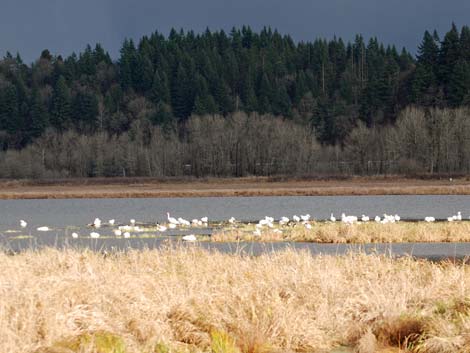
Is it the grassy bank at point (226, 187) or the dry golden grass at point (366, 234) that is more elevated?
the dry golden grass at point (366, 234)

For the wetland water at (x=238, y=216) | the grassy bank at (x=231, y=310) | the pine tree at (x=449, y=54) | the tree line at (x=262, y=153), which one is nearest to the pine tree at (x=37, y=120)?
the tree line at (x=262, y=153)

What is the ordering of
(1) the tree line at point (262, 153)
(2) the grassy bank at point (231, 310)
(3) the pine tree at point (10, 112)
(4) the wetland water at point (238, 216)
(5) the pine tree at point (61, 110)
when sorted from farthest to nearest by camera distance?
(3) the pine tree at point (10, 112) → (5) the pine tree at point (61, 110) → (1) the tree line at point (262, 153) → (4) the wetland water at point (238, 216) → (2) the grassy bank at point (231, 310)

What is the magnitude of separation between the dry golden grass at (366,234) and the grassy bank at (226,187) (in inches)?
1473

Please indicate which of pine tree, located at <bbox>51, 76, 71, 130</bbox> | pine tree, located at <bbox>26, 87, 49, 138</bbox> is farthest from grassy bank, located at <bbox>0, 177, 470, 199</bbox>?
pine tree, located at <bbox>51, 76, 71, 130</bbox>

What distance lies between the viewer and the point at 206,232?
30297 mm

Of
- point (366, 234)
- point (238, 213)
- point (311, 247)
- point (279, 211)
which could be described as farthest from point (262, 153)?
point (311, 247)

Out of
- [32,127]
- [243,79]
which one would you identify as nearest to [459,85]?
[243,79]

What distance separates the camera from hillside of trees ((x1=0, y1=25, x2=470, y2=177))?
3812 inches

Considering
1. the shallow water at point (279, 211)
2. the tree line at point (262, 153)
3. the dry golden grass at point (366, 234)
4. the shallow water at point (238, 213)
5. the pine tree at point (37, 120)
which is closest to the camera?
the dry golden grass at point (366, 234)

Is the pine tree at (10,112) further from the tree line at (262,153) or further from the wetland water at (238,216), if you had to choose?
the wetland water at (238,216)

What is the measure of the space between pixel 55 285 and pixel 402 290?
5.51m

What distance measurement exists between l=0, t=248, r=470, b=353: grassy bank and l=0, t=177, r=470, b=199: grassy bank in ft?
169

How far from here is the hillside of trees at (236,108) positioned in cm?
9681

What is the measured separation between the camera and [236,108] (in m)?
135
